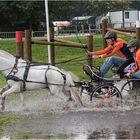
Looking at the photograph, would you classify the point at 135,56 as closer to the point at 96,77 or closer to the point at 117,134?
Result: the point at 96,77

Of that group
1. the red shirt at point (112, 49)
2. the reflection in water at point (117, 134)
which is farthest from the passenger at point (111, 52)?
the reflection in water at point (117, 134)

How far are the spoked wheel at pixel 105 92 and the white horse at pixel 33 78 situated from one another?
1.61 ft

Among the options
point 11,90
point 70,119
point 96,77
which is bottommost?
point 70,119

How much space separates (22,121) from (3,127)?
69 centimetres

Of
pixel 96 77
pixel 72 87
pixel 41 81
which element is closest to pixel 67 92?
pixel 72 87

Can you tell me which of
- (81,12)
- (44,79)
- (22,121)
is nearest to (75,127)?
(22,121)

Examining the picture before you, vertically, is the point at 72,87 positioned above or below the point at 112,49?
below

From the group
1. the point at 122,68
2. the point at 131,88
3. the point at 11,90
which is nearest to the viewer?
the point at 11,90

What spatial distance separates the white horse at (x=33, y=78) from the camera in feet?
40.8

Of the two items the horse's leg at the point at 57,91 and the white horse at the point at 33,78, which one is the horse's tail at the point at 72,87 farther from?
the horse's leg at the point at 57,91

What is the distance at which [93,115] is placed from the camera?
11.5 m

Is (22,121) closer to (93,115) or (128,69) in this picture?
(93,115)

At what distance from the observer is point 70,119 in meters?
11.1

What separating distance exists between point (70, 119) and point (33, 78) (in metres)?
1.84
